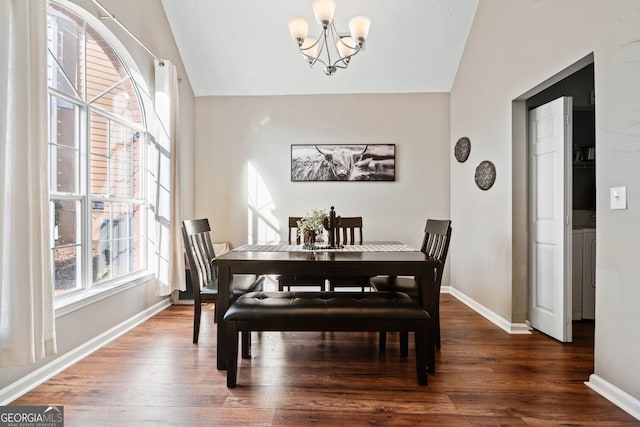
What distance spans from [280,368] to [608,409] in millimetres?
1845

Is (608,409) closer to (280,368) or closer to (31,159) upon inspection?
(280,368)

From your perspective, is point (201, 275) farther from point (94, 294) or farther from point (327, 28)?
point (327, 28)

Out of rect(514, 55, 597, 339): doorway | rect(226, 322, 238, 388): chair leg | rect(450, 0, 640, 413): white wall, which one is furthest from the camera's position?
rect(514, 55, 597, 339): doorway

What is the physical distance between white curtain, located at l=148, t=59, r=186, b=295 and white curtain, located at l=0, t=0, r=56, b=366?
5.24 ft

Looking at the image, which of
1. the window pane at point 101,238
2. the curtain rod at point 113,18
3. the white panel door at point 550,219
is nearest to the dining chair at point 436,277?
the white panel door at point 550,219

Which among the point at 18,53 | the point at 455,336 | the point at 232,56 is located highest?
the point at 232,56

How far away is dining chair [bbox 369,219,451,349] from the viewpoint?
254 cm

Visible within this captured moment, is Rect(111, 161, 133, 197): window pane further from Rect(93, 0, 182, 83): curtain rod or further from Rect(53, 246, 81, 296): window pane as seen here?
Rect(93, 0, 182, 83): curtain rod

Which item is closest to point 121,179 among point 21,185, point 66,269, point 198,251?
point 66,269

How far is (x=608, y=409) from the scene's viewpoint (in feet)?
5.96

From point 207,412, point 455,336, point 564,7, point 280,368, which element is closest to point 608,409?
point 455,336

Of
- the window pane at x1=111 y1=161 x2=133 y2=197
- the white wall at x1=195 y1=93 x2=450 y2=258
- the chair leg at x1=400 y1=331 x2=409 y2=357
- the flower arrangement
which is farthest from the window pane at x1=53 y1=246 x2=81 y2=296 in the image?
the chair leg at x1=400 y1=331 x2=409 y2=357

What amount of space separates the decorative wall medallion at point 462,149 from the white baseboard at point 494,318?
1605 millimetres

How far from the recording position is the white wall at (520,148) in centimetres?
181
